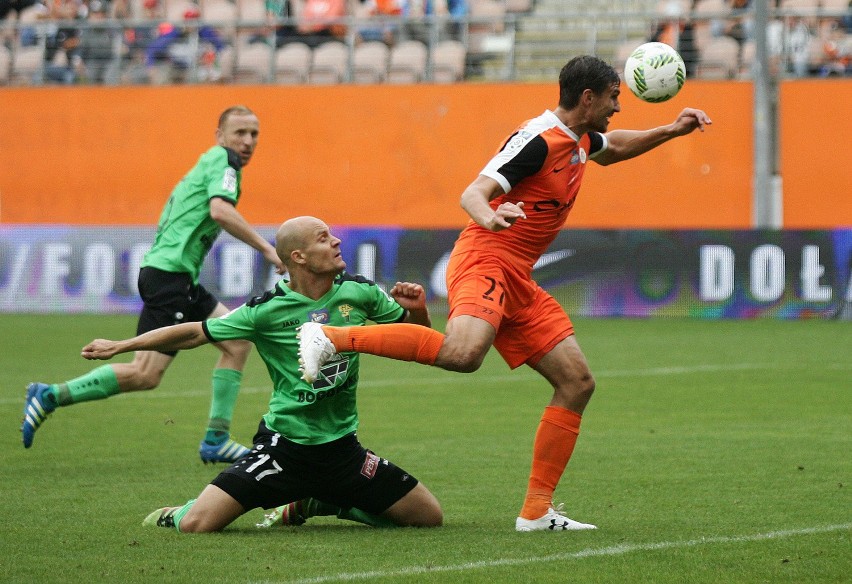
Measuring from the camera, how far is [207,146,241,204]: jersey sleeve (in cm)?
887

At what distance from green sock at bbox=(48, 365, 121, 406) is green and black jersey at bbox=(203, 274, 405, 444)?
245 centimetres

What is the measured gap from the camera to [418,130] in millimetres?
24906

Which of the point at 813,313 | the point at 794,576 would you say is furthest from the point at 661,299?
→ the point at 794,576

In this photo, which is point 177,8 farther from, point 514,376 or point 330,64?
point 514,376

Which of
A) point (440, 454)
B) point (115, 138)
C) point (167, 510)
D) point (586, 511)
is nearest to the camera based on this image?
point (167, 510)

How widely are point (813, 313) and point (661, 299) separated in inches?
80.4

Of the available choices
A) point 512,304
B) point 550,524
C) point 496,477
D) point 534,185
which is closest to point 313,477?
point 550,524

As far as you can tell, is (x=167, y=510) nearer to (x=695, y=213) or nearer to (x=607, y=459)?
(x=607, y=459)

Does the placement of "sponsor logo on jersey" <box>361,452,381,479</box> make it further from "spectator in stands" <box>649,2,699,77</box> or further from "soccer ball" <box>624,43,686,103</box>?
"spectator in stands" <box>649,2,699,77</box>

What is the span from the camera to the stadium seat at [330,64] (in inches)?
991

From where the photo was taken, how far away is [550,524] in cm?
637

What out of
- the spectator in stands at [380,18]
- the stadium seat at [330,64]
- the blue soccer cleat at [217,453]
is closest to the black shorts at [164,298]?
the blue soccer cleat at [217,453]

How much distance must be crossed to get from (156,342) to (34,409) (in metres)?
2.60

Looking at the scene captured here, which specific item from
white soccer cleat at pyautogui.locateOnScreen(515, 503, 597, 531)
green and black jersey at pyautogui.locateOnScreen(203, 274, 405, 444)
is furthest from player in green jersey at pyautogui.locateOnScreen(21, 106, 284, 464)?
white soccer cleat at pyautogui.locateOnScreen(515, 503, 597, 531)
